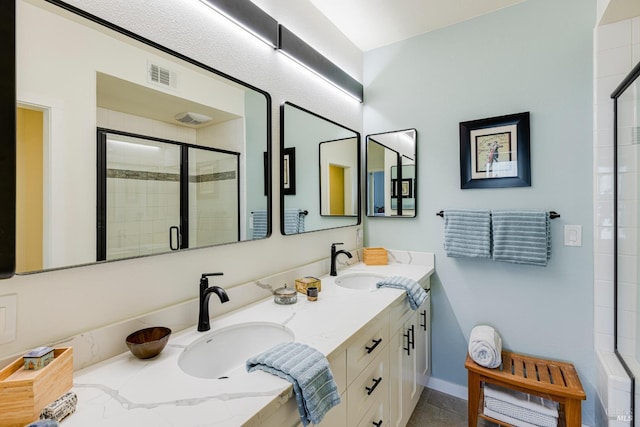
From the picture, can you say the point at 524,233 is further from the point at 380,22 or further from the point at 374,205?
the point at 380,22

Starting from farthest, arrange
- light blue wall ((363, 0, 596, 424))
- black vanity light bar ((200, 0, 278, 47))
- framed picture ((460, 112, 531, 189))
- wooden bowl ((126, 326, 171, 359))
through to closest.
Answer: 1. framed picture ((460, 112, 531, 189))
2. light blue wall ((363, 0, 596, 424))
3. black vanity light bar ((200, 0, 278, 47))
4. wooden bowl ((126, 326, 171, 359))

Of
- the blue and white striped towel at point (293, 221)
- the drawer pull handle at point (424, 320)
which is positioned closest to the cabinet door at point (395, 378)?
the drawer pull handle at point (424, 320)

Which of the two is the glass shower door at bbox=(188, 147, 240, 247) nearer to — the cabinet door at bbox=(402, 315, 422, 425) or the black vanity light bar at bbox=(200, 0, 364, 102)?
the black vanity light bar at bbox=(200, 0, 364, 102)

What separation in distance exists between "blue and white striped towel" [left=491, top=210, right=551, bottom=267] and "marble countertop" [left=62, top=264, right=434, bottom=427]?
115 cm

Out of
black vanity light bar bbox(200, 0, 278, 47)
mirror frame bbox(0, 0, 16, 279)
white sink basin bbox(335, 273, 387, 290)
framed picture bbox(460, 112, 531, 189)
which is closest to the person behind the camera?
mirror frame bbox(0, 0, 16, 279)

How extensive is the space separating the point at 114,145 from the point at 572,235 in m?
2.27

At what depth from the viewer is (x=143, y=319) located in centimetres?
101

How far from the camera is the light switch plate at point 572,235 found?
1695mm

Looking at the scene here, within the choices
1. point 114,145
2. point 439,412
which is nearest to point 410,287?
point 439,412

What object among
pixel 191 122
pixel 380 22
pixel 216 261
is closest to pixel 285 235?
pixel 216 261

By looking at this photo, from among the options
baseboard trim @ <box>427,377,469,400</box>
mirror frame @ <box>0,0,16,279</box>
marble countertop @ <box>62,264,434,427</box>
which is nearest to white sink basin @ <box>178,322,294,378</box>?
marble countertop @ <box>62,264,434,427</box>

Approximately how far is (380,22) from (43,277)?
228cm

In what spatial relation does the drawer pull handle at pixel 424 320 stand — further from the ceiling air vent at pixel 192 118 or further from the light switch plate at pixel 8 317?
the light switch plate at pixel 8 317

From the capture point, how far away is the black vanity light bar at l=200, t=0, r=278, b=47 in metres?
1.29
